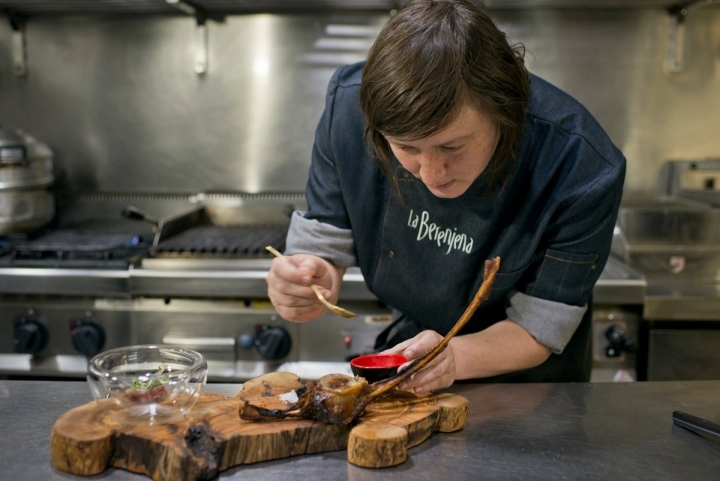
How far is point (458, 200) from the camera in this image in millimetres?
1438

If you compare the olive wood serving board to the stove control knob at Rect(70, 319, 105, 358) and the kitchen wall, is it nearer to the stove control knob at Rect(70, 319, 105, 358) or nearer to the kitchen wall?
the stove control knob at Rect(70, 319, 105, 358)

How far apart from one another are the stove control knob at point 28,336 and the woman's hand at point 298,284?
1257 millimetres

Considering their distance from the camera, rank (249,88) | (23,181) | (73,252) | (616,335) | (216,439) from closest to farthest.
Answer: (216,439), (616,335), (73,252), (23,181), (249,88)

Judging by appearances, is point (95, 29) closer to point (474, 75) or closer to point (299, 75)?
point (299, 75)

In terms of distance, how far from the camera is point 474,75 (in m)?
1.05

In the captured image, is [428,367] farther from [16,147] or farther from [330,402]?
[16,147]

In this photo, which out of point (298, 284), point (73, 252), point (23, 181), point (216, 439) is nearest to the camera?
point (216, 439)

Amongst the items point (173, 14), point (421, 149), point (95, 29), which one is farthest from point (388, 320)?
point (95, 29)

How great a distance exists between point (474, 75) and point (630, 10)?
6.88ft

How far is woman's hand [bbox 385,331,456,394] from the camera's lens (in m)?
1.20

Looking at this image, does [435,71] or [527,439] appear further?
[527,439]

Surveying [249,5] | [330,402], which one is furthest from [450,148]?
[249,5]

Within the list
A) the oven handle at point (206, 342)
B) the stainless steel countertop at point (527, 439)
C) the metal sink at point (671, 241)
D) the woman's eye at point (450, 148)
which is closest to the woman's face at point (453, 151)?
the woman's eye at point (450, 148)

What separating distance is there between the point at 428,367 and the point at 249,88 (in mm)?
2049
